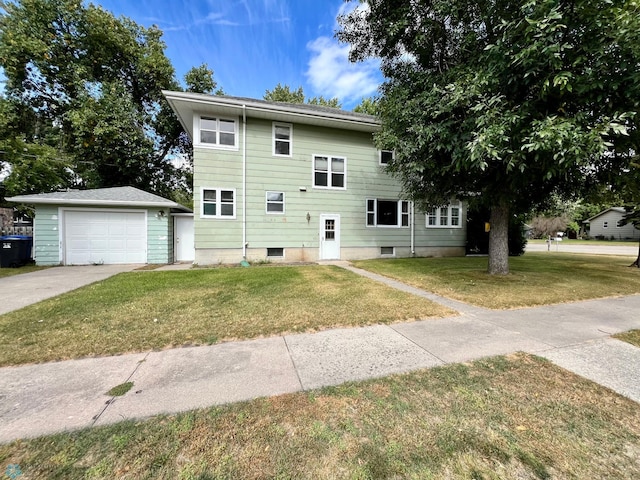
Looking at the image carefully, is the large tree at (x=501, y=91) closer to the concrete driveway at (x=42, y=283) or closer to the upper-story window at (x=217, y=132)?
the upper-story window at (x=217, y=132)

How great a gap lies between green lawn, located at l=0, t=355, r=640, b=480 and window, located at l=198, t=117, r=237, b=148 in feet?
33.4

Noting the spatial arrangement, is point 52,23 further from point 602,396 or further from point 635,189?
point 635,189

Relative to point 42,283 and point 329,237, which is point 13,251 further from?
point 329,237

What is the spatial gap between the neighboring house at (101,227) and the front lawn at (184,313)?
4.24m

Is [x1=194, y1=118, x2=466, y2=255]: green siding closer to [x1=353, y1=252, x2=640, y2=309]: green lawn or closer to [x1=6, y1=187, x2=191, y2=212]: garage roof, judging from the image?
[x1=6, y1=187, x2=191, y2=212]: garage roof

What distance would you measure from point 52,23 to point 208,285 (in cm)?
1702

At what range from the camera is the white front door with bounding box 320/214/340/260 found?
38.1ft

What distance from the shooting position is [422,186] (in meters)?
8.03

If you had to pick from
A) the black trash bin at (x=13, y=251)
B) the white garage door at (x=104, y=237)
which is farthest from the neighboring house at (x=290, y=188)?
the black trash bin at (x=13, y=251)

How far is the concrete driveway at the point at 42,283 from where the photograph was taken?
17.6ft

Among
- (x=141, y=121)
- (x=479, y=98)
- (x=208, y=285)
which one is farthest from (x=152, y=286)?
(x=141, y=121)

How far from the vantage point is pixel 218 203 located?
10.4 m

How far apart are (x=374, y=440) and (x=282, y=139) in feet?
36.1

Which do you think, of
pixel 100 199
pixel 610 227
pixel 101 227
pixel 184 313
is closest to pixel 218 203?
pixel 100 199
